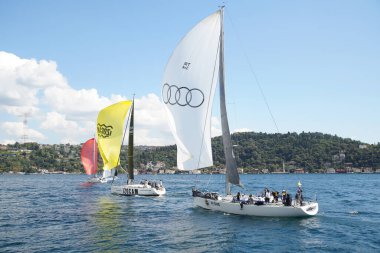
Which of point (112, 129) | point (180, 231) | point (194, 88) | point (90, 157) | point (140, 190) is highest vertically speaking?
point (194, 88)

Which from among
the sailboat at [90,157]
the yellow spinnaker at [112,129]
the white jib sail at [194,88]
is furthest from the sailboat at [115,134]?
the sailboat at [90,157]

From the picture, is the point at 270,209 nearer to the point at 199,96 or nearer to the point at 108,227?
the point at 199,96

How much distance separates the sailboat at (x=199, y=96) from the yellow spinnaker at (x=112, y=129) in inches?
891

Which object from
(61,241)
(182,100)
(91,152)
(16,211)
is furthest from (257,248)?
(91,152)

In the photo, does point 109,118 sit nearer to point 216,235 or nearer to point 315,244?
point 216,235

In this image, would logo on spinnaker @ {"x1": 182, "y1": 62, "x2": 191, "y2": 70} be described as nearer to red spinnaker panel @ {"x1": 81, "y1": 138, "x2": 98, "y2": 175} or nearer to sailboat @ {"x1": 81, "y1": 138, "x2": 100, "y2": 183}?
sailboat @ {"x1": 81, "y1": 138, "x2": 100, "y2": 183}

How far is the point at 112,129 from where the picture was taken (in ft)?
194

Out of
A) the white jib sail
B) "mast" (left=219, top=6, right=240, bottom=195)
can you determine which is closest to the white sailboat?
the white jib sail

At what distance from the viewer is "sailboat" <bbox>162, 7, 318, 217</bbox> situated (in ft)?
115

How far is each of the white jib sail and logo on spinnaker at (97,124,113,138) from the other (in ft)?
80.4

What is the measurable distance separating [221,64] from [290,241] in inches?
667

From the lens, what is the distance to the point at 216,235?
2727cm

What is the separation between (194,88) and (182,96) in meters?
1.45

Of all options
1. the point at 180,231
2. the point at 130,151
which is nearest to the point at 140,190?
the point at 130,151
